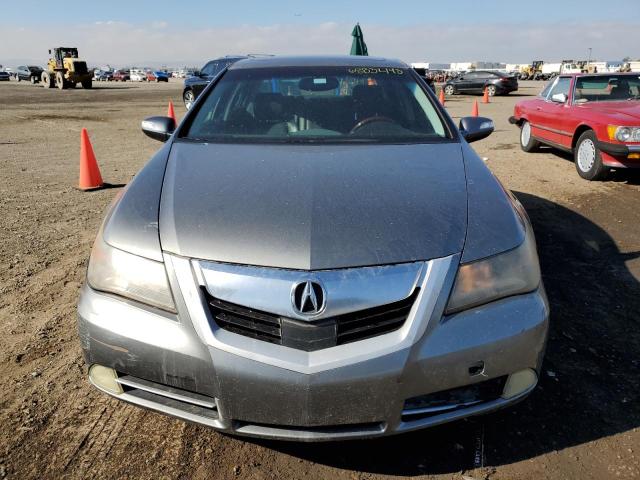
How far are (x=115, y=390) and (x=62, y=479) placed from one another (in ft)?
A: 1.30

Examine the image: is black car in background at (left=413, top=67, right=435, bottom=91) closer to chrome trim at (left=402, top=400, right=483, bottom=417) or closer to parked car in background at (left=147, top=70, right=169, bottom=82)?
chrome trim at (left=402, top=400, right=483, bottom=417)

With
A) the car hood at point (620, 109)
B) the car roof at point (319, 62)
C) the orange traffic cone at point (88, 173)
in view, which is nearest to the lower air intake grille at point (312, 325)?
the car roof at point (319, 62)

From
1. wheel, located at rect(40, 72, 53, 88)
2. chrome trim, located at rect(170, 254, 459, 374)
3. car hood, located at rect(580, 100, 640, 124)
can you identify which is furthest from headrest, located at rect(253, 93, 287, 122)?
wheel, located at rect(40, 72, 53, 88)

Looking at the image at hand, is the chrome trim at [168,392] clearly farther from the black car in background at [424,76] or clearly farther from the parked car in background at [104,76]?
the parked car in background at [104,76]

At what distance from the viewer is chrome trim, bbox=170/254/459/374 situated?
169 centimetres

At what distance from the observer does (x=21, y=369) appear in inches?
105

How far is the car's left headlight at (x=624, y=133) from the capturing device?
20.8ft

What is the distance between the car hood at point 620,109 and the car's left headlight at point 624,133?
0.38ft

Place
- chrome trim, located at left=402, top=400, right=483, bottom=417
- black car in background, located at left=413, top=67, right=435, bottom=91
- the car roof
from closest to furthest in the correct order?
chrome trim, located at left=402, top=400, right=483, bottom=417 < the car roof < black car in background, located at left=413, top=67, right=435, bottom=91

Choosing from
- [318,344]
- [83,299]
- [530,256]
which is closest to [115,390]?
[83,299]

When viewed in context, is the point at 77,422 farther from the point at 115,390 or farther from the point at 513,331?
the point at 513,331

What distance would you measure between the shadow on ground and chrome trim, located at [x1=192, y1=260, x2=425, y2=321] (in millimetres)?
765

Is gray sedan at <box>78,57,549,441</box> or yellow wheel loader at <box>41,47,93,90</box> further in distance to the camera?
yellow wheel loader at <box>41,47,93,90</box>

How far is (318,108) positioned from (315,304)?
5.83 ft
